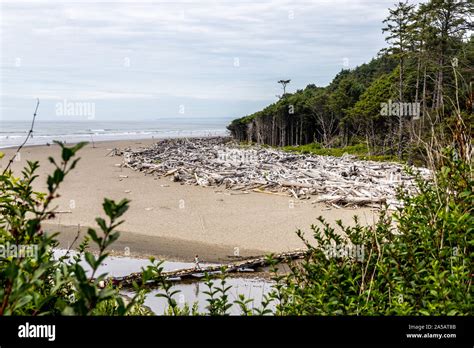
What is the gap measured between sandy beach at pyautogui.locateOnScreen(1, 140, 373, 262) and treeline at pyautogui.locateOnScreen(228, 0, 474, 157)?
4621 millimetres

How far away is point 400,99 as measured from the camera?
2709 cm

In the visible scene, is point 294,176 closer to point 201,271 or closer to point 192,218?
point 192,218

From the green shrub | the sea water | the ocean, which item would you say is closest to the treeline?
the green shrub

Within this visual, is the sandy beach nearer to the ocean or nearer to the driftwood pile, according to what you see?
the driftwood pile

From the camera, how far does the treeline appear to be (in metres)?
10.3

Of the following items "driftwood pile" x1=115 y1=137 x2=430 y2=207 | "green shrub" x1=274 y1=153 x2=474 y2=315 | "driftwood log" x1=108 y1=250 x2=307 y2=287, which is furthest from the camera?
"driftwood pile" x1=115 y1=137 x2=430 y2=207

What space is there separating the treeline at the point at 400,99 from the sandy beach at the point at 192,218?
182 inches

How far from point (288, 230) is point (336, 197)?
14.0 ft

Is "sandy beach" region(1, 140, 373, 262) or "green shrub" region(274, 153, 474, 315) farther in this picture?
"sandy beach" region(1, 140, 373, 262)

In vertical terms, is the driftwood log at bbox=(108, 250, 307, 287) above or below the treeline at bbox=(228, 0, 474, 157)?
below

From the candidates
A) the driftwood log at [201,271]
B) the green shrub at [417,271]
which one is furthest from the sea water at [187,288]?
the green shrub at [417,271]

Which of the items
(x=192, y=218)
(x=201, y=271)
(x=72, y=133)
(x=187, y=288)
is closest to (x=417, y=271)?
(x=187, y=288)
